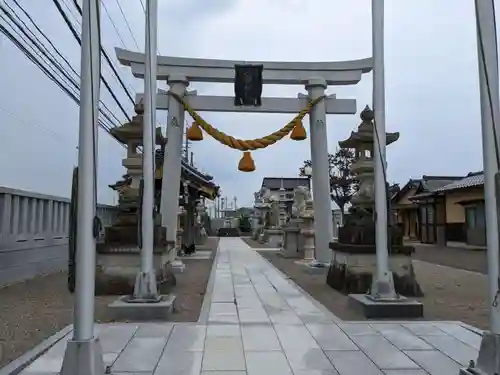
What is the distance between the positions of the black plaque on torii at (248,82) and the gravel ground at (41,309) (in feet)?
15.2

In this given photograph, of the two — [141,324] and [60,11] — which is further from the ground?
[60,11]

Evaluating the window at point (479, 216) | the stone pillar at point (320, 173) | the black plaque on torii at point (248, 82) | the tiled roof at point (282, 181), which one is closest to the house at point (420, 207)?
the window at point (479, 216)

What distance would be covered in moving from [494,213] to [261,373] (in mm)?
2119

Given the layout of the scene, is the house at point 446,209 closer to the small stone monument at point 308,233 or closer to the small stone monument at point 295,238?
the small stone monument at point 295,238

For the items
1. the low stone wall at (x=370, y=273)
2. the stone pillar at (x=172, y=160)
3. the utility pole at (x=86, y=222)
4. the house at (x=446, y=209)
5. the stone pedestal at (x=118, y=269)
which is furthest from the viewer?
the house at (x=446, y=209)

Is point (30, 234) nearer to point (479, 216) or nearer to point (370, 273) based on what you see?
point (370, 273)

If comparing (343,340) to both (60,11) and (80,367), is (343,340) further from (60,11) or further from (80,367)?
(60,11)

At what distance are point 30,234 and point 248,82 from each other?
600 cm

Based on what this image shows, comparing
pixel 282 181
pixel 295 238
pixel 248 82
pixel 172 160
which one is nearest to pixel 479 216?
pixel 295 238

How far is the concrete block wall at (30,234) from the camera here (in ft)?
27.3

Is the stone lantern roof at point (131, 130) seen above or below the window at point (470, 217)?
above

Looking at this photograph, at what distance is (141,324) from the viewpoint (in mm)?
5398

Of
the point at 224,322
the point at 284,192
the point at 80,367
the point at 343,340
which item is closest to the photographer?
the point at 80,367

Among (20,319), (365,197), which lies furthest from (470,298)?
(20,319)
